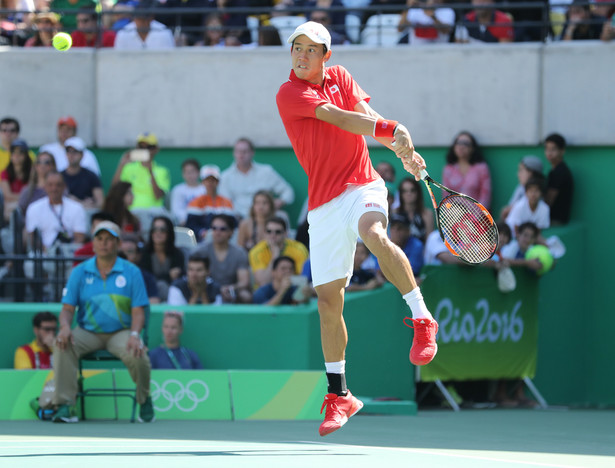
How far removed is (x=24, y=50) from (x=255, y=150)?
346 cm

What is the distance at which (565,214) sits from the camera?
14.6 m

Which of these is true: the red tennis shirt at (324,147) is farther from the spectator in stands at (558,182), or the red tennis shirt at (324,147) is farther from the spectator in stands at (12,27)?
the spectator in stands at (12,27)

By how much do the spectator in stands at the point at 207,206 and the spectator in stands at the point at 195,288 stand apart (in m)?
1.94

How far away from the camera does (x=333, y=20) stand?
15859 millimetres

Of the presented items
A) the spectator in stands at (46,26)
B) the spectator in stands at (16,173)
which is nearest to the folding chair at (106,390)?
the spectator in stands at (16,173)

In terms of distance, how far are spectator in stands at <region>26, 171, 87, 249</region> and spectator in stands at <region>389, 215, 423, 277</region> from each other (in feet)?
11.6

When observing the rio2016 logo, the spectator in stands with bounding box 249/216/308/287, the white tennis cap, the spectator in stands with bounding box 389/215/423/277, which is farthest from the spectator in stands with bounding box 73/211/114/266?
the white tennis cap

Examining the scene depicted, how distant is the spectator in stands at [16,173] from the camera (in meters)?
14.1

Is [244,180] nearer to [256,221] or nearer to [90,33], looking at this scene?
[256,221]

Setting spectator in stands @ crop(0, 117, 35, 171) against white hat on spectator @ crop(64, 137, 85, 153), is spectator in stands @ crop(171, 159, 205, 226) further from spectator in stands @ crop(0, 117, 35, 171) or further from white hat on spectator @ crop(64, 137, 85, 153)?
spectator in stands @ crop(0, 117, 35, 171)

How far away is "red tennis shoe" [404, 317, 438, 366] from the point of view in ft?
23.5

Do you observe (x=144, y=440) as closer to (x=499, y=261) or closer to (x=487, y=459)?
(x=487, y=459)

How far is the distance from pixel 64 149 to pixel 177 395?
202 inches

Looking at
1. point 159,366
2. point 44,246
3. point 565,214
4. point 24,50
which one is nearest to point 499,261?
point 565,214
